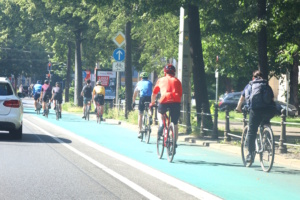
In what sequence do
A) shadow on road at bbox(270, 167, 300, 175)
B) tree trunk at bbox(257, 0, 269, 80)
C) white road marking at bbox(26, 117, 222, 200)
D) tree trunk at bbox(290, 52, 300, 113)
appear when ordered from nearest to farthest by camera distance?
white road marking at bbox(26, 117, 222, 200) → shadow on road at bbox(270, 167, 300, 175) → tree trunk at bbox(257, 0, 269, 80) → tree trunk at bbox(290, 52, 300, 113)

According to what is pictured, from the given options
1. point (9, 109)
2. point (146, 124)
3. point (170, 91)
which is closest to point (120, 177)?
point (170, 91)

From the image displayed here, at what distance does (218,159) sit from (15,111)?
5.78 meters

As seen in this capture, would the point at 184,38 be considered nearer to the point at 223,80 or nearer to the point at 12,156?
the point at 12,156

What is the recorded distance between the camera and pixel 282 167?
13.4 meters

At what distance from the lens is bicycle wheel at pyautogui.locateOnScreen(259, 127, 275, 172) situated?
12.1 metres

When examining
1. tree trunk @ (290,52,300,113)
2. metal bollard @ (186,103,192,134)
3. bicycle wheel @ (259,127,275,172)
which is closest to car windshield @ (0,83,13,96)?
metal bollard @ (186,103,192,134)

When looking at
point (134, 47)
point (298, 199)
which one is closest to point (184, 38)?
point (298, 199)

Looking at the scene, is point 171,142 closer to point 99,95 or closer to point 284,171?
point 284,171

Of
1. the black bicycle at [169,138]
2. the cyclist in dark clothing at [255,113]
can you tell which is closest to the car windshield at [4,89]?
the black bicycle at [169,138]

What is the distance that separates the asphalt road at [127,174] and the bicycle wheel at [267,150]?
0.18m

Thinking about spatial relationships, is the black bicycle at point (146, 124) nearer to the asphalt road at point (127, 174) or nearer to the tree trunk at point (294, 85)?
the asphalt road at point (127, 174)

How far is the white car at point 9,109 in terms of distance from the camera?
17266mm

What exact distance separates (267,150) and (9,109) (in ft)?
25.2

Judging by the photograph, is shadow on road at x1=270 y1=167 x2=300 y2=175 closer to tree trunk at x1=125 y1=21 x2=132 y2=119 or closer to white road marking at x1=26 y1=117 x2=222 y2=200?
white road marking at x1=26 y1=117 x2=222 y2=200
